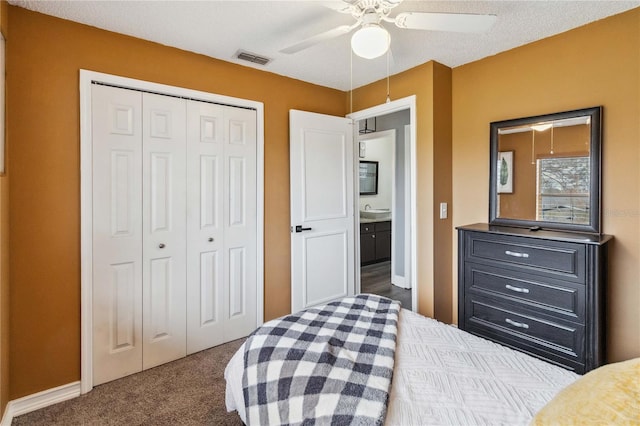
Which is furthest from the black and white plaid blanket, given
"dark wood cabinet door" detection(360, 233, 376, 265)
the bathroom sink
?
the bathroom sink

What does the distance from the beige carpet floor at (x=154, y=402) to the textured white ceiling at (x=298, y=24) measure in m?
2.34

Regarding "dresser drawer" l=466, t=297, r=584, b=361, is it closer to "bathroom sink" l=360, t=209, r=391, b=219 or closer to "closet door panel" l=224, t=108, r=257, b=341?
"closet door panel" l=224, t=108, r=257, b=341

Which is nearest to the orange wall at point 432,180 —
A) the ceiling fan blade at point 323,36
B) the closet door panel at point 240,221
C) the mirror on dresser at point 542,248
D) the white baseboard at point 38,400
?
the mirror on dresser at point 542,248

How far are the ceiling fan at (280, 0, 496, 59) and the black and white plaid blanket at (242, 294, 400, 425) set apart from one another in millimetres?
1368

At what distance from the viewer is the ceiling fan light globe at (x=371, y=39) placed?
1.55m

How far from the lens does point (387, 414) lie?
114cm

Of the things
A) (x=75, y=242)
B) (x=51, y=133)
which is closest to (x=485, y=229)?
(x=75, y=242)

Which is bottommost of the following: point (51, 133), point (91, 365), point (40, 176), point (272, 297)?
point (91, 365)

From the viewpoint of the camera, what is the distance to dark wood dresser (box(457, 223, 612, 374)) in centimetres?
197

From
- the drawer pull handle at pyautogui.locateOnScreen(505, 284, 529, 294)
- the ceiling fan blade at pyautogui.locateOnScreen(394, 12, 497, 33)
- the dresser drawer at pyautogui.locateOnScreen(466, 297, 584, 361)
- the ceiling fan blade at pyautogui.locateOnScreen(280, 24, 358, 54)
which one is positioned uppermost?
the ceiling fan blade at pyautogui.locateOnScreen(280, 24, 358, 54)

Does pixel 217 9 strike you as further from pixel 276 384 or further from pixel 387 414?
pixel 387 414

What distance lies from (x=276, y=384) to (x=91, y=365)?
1.66 m

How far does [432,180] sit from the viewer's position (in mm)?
2834

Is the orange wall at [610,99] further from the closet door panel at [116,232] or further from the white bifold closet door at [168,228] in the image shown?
the closet door panel at [116,232]
